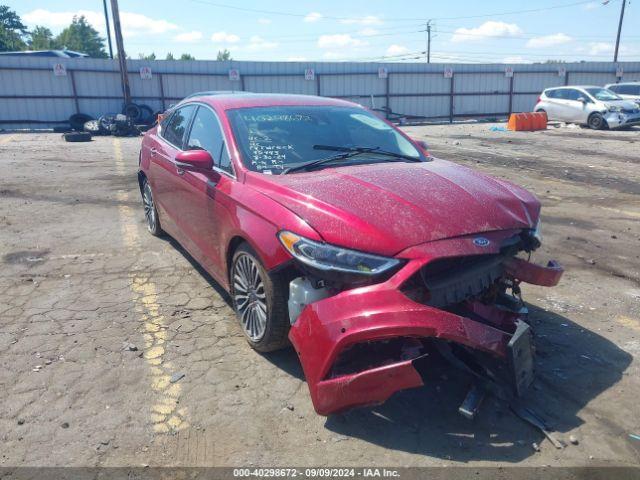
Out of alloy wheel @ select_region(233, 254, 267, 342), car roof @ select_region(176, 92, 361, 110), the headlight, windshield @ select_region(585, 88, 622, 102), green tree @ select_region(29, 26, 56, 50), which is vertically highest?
green tree @ select_region(29, 26, 56, 50)

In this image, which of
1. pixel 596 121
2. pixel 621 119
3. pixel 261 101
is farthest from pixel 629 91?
pixel 261 101

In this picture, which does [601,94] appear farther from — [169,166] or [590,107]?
[169,166]

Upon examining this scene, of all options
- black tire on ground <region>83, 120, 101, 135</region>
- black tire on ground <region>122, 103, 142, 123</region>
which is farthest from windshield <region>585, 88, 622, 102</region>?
black tire on ground <region>83, 120, 101, 135</region>

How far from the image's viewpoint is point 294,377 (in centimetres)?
335

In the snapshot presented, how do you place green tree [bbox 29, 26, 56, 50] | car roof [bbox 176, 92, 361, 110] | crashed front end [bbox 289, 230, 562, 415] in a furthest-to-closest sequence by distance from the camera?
green tree [bbox 29, 26, 56, 50]
car roof [bbox 176, 92, 361, 110]
crashed front end [bbox 289, 230, 562, 415]

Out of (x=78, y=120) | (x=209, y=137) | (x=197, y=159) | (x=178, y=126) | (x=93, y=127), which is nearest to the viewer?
(x=197, y=159)

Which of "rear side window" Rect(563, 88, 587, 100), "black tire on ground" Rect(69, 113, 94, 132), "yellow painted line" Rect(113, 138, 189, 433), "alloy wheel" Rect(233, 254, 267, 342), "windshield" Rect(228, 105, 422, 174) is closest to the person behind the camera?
"yellow painted line" Rect(113, 138, 189, 433)

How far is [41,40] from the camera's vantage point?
7769 cm

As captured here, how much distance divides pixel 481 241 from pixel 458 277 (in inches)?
9.4

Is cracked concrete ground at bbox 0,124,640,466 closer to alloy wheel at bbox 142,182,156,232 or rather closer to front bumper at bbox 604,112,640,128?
alloy wheel at bbox 142,182,156,232

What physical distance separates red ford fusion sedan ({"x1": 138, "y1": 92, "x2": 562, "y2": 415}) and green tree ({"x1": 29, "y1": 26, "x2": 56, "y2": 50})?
277ft

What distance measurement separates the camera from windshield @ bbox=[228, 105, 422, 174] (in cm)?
385

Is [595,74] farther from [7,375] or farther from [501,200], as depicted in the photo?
[7,375]

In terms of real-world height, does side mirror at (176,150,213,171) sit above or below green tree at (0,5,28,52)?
below
